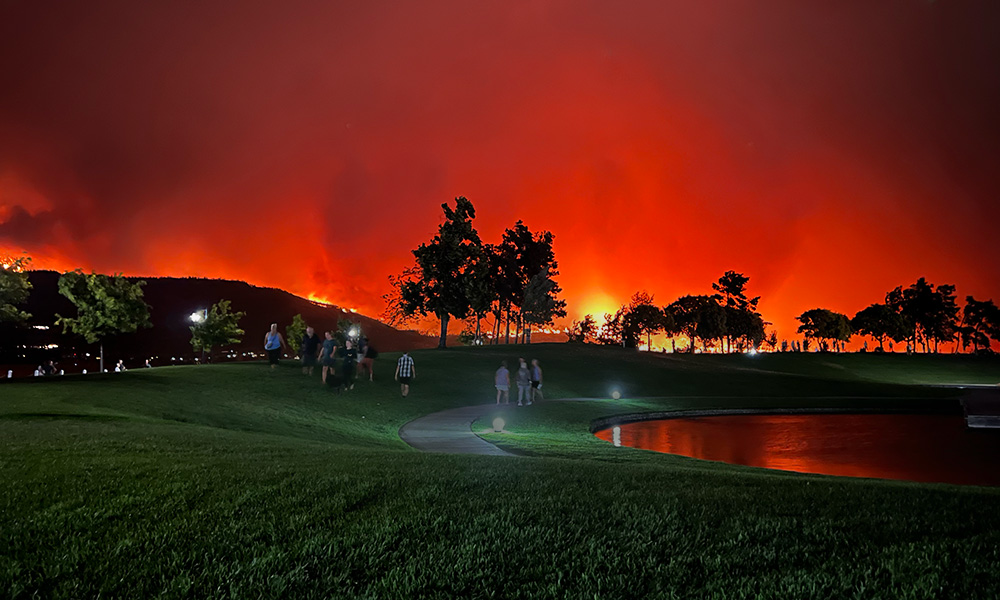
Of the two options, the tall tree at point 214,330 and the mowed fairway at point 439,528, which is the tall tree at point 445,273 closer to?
the tall tree at point 214,330

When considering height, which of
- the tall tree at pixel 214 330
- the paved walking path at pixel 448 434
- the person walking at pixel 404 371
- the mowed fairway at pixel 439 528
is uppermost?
the tall tree at pixel 214 330

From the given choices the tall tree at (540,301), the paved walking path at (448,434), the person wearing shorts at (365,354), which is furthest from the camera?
the tall tree at (540,301)

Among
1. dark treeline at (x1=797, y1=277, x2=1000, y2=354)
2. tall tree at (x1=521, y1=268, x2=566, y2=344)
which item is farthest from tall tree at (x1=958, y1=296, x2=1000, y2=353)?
tall tree at (x1=521, y1=268, x2=566, y2=344)

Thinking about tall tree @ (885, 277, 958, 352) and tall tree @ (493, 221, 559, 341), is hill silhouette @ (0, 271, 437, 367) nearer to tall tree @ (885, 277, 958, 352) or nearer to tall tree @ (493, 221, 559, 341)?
tall tree @ (493, 221, 559, 341)

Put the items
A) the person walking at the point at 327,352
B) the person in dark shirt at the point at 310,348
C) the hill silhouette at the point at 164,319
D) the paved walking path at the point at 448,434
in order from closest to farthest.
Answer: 1. the paved walking path at the point at 448,434
2. the person in dark shirt at the point at 310,348
3. the person walking at the point at 327,352
4. the hill silhouette at the point at 164,319

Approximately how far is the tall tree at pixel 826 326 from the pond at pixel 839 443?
385 feet

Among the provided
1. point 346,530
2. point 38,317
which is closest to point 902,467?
point 346,530

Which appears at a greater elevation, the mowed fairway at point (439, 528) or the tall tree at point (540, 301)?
the tall tree at point (540, 301)

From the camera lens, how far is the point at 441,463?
1046 cm

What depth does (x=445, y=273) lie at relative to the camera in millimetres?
74500

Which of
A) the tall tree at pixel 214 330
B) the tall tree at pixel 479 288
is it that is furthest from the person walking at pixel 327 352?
the tall tree at pixel 479 288

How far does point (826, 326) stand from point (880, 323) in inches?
410

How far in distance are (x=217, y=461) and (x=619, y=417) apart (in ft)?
75.4

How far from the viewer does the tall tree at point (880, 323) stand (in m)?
133
